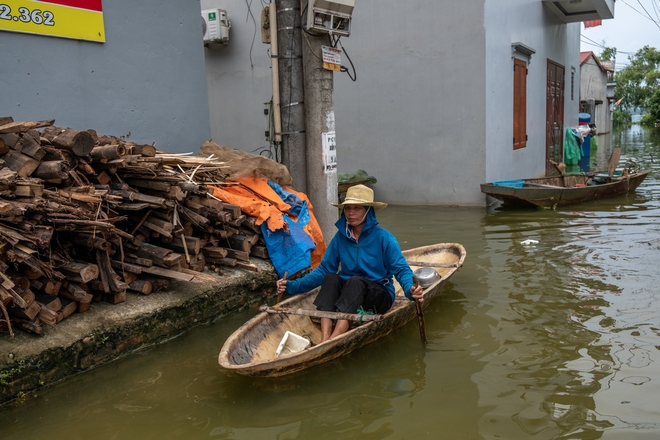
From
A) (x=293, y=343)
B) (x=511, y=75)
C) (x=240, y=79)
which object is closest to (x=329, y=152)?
(x=293, y=343)

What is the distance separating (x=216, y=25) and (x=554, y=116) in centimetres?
1078

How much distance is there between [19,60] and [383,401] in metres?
5.31

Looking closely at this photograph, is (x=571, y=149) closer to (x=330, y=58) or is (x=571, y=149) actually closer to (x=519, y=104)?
(x=519, y=104)

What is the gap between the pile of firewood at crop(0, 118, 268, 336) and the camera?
4.61 m

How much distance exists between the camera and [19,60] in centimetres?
641

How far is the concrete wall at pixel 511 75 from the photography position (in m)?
12.2

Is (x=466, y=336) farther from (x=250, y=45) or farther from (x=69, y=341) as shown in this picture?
(x=250, y=45)

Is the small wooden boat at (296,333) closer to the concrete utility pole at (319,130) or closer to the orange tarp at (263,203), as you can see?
the orange tarp at (263,203)

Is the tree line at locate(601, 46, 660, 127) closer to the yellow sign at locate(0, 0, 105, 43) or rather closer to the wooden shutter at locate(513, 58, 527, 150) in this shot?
the wooden shutter at locate(513, 58, 527, 150)

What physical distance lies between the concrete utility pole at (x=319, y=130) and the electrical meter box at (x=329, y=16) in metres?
0.18

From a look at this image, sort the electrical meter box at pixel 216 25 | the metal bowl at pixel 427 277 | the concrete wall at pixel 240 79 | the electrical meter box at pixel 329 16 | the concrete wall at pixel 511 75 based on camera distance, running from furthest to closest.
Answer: the concrete wall at pixel 240 79 < the electrical meter box at pixel 216 25 < the concrete wall at pixel 511 75 < the electrical meter box at pixel 329 16 < the metal bowl at pixel 427 277

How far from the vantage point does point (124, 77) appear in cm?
746

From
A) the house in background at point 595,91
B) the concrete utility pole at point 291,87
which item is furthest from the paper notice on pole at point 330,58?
the house in background at point 595,91

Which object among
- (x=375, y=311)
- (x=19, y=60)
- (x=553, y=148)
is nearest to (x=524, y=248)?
(x=375, y=311)
